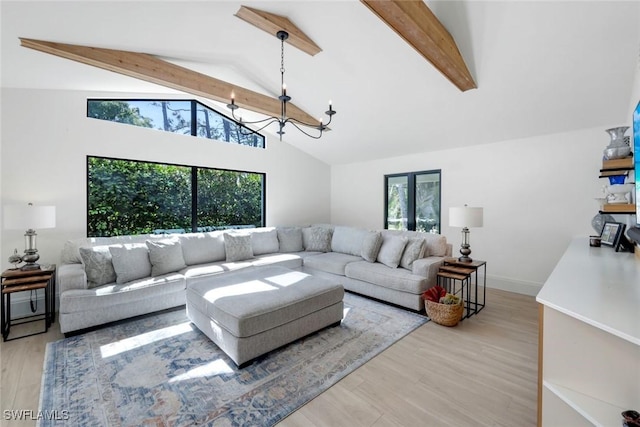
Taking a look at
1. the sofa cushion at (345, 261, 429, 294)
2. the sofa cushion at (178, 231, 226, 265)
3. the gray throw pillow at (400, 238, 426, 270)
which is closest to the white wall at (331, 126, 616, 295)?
the gray throw pillow at (400, 238, 426, 270)

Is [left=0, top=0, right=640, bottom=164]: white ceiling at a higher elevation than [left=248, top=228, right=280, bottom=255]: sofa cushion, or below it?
higher

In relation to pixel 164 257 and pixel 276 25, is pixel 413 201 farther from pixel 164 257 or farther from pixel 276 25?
pixel 164 257

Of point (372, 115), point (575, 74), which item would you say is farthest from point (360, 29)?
point (575, 74)

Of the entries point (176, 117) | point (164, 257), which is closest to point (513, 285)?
point (164, 257)

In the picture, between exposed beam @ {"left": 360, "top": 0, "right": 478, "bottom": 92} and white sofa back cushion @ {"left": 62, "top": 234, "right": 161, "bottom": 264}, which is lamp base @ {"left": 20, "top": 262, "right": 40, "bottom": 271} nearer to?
white sofa back cushion @ {"left": 62, "top": 234, "right": 161, "bottom": 264}

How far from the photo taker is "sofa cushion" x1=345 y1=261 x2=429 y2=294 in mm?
3107

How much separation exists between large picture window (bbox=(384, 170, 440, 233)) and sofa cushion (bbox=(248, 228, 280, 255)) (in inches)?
88.3

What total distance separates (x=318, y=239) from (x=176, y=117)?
307 cm

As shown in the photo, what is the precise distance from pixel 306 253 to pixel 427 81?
3.15 meters

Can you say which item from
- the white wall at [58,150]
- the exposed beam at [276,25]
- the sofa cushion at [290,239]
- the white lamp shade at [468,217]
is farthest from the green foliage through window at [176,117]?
the white lamp shade at [468,217]

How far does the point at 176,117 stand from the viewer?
4281 mm

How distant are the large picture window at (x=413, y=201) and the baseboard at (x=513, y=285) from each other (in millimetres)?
1095

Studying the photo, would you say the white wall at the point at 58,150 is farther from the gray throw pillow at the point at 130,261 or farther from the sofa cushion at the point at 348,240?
the sofa cushion at the point at 348,240

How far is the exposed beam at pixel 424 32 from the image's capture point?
1.99 metres
